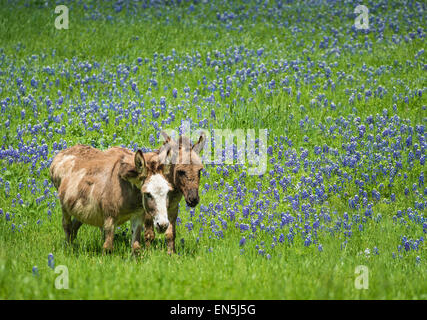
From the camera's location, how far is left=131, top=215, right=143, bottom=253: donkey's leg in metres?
8.84

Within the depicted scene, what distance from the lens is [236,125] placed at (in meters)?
13.4

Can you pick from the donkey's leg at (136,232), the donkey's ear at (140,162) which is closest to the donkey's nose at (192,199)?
the donkey's ear at (140,162)

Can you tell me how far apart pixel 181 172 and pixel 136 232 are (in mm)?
1112

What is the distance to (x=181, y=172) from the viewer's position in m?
8.49

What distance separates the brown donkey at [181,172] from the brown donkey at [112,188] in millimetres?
179

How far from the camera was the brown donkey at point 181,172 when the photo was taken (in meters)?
8.38

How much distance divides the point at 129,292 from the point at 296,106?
813 centimetres

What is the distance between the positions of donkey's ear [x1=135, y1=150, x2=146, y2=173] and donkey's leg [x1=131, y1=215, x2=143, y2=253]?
0.89 metres

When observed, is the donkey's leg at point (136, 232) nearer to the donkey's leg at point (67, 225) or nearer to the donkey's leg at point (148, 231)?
the donkey's leg at point (148, 231)

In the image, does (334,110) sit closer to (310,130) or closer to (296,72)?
(310,130)
